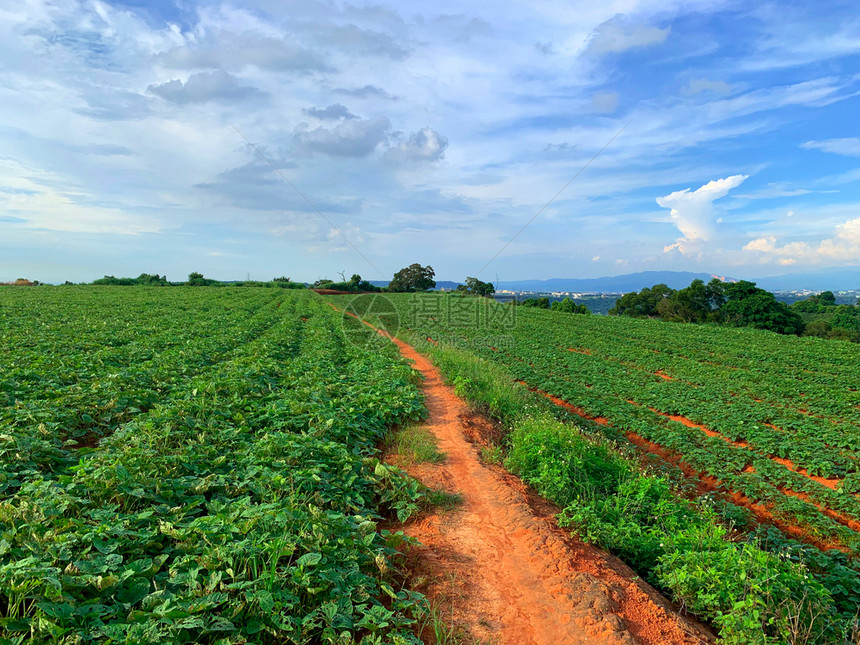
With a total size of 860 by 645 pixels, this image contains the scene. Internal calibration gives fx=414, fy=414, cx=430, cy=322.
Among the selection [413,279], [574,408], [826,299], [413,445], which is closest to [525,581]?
[413,445]

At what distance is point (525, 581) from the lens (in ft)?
14.0

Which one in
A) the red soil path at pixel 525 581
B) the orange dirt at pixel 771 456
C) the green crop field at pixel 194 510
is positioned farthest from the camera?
the orange dirt at pixel 771 456

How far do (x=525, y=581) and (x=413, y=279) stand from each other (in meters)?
83.2

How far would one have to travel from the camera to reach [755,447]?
955 cm

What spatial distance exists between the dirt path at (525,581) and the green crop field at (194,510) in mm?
539

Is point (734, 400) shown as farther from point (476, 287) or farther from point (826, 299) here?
point (826, 299)

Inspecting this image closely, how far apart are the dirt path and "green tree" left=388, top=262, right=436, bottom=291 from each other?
8010 cm

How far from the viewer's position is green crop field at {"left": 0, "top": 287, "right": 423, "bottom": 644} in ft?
9.30

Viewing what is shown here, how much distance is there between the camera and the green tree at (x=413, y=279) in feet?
282

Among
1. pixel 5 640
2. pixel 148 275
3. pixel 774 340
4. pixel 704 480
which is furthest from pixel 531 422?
pixel 148 275

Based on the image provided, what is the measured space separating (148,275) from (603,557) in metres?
89.7

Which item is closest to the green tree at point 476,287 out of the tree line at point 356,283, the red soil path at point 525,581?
the tree line at point 356,283

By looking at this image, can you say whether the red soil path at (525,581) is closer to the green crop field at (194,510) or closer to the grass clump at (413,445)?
the green crop field at (194,510)

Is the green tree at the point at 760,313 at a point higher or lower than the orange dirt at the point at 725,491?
higher
